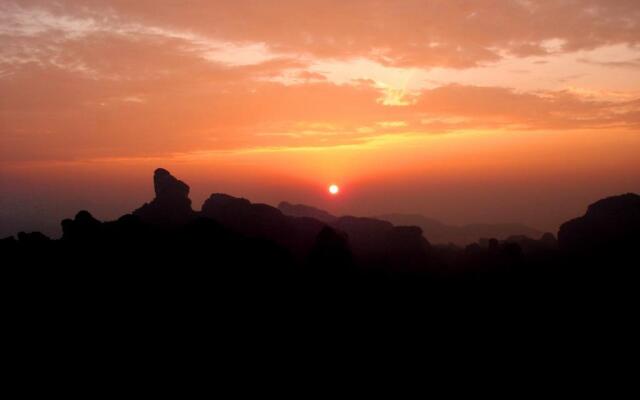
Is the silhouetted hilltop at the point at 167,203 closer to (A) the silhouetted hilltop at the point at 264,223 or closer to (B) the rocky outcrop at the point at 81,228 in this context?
(A) the silhouetted hilltop at the point at 264,223

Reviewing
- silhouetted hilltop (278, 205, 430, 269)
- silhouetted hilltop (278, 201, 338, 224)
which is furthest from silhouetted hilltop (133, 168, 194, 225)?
silhouetted hilltop (278, 201, 338, 224)

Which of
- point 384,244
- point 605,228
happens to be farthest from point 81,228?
point 605,228

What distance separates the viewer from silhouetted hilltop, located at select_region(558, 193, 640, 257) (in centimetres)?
9119

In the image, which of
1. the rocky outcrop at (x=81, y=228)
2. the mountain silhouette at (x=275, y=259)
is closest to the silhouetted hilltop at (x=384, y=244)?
the mountain silhouette at (x=275, y=259)

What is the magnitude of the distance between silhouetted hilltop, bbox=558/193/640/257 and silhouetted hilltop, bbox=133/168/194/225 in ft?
248

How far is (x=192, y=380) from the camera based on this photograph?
58.8m

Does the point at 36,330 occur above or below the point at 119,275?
below

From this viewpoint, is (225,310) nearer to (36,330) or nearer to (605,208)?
(36,330)

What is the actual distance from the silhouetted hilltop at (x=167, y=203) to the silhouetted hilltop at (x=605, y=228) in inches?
2978

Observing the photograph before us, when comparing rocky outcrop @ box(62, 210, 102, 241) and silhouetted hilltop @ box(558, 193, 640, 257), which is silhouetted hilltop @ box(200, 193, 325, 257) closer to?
rocky outcrop @ box(62, 210, 102, 241)

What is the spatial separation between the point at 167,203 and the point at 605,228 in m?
86.1

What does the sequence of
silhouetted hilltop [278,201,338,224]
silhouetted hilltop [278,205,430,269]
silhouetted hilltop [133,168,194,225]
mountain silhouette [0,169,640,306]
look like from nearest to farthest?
1. mountain silhouette [0,169,640,306]
2. silhouetted hilltop [278,205,430,269]
3. silhouetted hilltop [133,168,194,225]
4. silhouetted hilltop [278,201,338,224]

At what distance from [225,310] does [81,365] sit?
1801 centimetres

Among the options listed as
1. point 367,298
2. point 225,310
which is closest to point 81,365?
point 225,310
